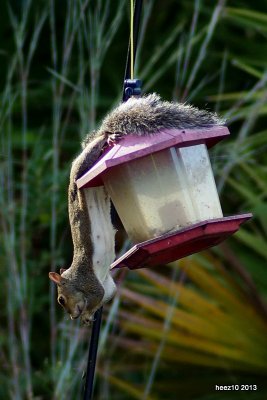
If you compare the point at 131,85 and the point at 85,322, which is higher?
the point at 131,85

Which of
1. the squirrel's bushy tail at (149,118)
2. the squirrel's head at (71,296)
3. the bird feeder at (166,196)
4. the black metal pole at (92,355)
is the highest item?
the squirrel's bushy tail at (149,118)

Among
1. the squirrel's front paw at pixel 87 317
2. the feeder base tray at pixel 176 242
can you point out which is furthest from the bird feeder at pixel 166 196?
the squirrel's front paw at pixel 87 317

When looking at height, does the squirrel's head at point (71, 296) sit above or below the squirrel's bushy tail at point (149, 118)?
below

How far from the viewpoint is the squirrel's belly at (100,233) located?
6.26ft

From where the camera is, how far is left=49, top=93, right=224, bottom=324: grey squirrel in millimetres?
1899

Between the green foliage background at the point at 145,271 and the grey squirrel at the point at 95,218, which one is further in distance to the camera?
the green foliage background at the point at 145,271

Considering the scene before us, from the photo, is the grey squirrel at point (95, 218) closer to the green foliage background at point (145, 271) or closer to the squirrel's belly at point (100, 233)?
the squirrel's belly at point (100, 233)

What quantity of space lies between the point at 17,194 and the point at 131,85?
9.07ft

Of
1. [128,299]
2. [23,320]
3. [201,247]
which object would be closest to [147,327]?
[128,299]

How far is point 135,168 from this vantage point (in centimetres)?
195

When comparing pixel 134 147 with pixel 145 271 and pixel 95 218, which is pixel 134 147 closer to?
pixel 95 218

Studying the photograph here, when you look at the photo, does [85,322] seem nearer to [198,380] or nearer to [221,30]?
[198,380]

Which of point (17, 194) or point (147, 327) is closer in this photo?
point (147, 327)

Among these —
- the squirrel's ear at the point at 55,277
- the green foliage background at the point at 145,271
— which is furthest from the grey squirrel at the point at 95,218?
the green foliage background at the point at 145,271
